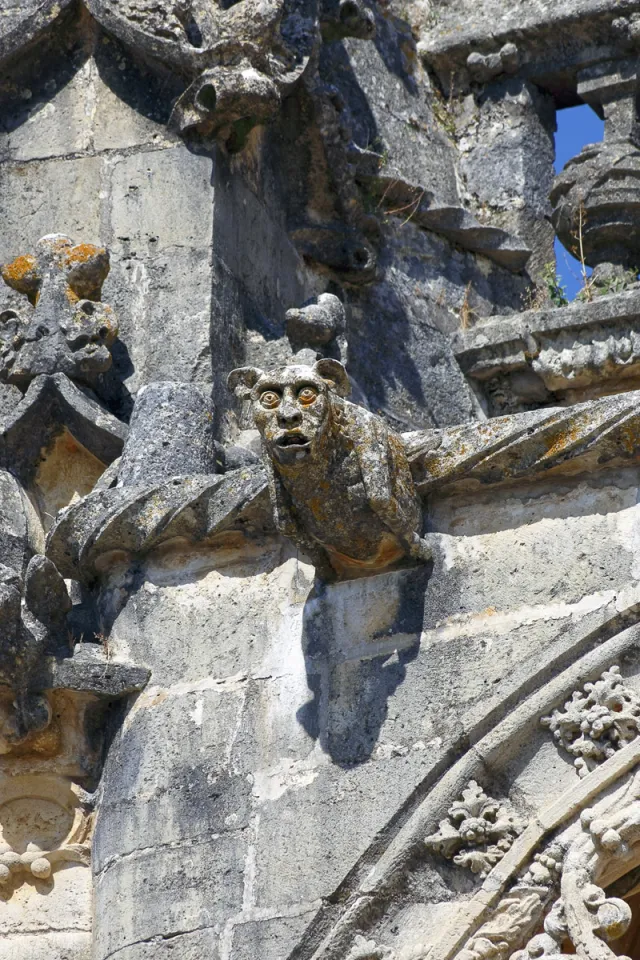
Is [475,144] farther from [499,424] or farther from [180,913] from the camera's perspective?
[180,913]

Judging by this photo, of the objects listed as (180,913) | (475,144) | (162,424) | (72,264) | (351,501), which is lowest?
(180,913)

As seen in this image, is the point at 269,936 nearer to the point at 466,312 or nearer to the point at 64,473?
the point at 64,473

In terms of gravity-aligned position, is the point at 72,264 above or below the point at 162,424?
above

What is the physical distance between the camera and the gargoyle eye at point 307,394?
8539mm

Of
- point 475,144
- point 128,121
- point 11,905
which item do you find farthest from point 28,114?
point 11,905

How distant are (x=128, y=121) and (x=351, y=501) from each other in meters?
2.53

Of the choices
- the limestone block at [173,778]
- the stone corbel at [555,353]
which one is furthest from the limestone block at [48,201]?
the limestone block at [173,778]

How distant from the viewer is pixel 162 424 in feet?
31.6

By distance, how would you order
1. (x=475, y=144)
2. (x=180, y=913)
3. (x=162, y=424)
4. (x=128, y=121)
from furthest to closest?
(x=475, y=144)
(x=128, y=121)
(x=162, y=424)
(x=180, y=913)

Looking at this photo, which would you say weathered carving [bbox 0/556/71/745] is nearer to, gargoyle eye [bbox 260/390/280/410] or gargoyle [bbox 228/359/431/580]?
gargoyle [bbox 228/359/431/580]

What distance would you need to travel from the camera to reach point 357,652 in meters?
8.95

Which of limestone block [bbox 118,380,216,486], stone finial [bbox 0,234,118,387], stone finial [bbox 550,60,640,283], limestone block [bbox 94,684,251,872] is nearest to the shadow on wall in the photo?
limestone block [bbox 94,684,251,872]

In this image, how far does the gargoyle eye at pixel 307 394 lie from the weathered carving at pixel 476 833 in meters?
1.35

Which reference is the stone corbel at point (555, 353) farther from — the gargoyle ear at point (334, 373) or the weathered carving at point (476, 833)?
the weathered carving at point (476, 833)
